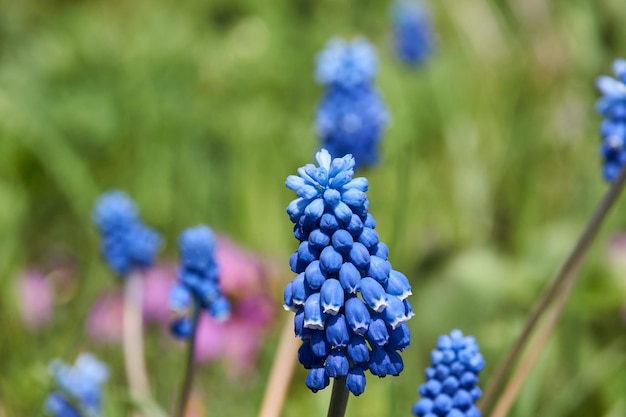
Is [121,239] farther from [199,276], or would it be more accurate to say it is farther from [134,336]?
[199,276]

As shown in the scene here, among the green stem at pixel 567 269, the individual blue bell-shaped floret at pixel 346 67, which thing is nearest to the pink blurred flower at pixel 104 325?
the individual blue bell-shaped floret at pixel 346 67

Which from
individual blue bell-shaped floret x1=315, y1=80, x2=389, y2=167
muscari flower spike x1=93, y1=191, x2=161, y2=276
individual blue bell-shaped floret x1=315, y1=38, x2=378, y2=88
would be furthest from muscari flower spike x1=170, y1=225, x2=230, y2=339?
individual blue bell-shaped floret x1=315, y1=38, x2=378, y2=88

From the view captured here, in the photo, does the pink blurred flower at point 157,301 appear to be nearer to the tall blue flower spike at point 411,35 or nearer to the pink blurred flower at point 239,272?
the pink blurred flower at point 239,272

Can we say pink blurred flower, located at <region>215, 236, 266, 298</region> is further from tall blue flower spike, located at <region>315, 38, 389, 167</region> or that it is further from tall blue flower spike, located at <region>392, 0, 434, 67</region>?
tall blue flower spike, located at <region>392, 0, 434, 67</region>

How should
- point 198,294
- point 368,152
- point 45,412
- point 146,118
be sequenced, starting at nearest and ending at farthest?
point 198,294 → point 45,412 → point 368,152 → point 146,118

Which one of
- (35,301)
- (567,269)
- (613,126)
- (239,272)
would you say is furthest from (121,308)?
(613,126)

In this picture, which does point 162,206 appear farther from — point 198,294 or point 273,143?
point 198,294

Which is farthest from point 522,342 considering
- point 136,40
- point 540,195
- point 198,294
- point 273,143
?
point 136,40
